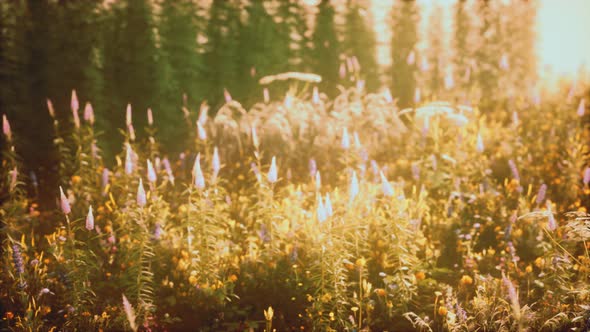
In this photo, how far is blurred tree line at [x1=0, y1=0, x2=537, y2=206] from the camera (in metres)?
8.36

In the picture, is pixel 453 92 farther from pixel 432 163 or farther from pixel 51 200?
Answer: pixel 51 200

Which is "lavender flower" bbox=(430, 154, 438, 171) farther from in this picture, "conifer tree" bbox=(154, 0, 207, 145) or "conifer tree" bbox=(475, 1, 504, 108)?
"conifer tree" bbox=(475, 1, 504, 108)

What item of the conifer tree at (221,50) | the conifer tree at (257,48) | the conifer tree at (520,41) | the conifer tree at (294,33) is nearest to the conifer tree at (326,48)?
the conifer tree at (294,33)

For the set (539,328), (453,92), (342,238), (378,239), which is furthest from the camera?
(453,92)

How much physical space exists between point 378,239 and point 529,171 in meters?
2.85

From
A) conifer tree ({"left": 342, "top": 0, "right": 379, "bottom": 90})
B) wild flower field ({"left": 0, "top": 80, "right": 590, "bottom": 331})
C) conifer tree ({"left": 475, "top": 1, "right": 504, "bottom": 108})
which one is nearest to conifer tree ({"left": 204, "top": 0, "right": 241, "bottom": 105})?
conifer tree ({"left": 342, "top": 0, "right": 379, "bottom": 90})

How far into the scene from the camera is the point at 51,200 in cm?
705

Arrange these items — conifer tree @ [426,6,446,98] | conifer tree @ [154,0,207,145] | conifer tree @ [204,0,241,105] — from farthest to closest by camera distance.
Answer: conifer tree @ [426,6,446,98] < conifer tree @ [204,0,241,105] < conifer tree @ [154,0,207,145]

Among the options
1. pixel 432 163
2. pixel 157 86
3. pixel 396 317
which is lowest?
pixel 396 317

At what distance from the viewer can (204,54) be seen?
1041cm

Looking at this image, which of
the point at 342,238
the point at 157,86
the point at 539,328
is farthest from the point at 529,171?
the point at 157,86

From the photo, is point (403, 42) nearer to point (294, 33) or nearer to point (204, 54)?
point (294, 33)

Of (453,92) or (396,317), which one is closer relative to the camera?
(396,317)

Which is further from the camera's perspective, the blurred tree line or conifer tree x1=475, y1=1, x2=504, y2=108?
conifer tree x1=475, y1=1, x2=504, y2=108
